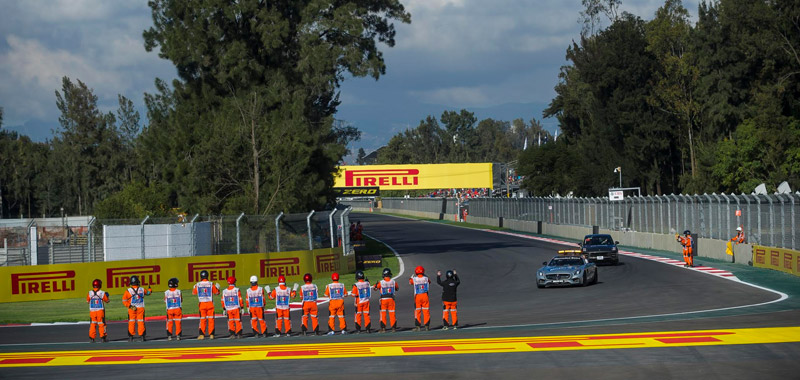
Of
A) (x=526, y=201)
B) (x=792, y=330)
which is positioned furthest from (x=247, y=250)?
(x=526, y=201)

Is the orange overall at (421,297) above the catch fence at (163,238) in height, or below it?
below

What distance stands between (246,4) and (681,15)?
5280cm

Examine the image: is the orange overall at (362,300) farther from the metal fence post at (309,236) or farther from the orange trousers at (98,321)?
the metal fence post at (309,236)

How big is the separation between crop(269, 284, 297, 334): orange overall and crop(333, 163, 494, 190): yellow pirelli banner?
276ft


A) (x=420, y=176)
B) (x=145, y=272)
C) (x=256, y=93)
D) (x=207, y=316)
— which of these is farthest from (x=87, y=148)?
(x=207, y=316)

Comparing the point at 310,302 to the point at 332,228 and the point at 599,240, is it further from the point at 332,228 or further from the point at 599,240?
the point at 599,240

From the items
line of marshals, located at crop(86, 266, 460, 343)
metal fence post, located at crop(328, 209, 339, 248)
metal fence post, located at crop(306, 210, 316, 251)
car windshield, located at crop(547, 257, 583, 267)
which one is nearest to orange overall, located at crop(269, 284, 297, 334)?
line of marshals, located at crop(86, 266, 460, 343)

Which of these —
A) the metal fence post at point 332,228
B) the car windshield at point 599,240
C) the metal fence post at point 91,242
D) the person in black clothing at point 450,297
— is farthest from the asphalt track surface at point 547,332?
the metal fence post at point 91,242

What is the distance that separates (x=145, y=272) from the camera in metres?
30.3

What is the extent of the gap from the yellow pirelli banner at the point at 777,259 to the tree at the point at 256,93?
771 inches

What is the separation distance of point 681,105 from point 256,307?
68.1 meters

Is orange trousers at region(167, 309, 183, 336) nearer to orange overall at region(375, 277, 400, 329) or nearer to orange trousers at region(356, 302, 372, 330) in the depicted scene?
orange trousers at region(356, 302, 372, 330)

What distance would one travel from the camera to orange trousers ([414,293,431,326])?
776 inches

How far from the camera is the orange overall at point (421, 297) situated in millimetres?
19719
